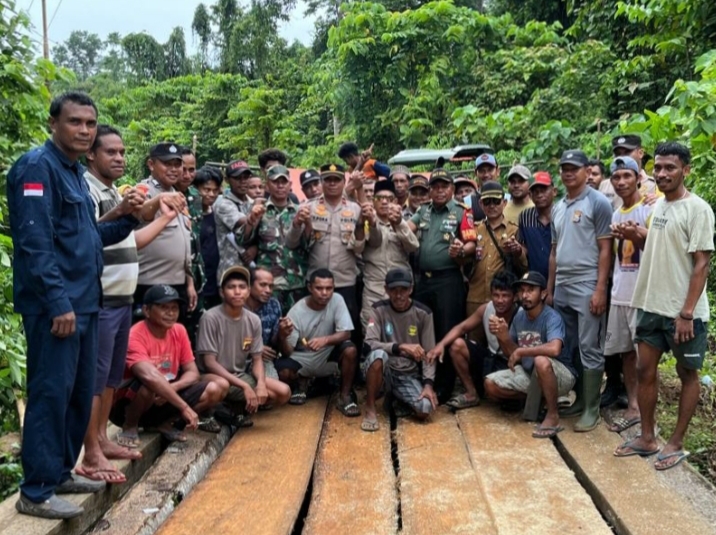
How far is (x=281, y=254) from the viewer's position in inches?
215

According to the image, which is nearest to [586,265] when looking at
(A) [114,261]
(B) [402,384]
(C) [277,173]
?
(B) [402,384]

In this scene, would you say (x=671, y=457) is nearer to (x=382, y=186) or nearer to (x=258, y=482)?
(x=258, y=482)

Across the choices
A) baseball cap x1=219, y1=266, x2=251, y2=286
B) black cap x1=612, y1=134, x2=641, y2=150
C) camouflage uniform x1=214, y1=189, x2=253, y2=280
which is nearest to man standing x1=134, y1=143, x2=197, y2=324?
baseball cap x1=219, y1=266, x2=251, y2=286

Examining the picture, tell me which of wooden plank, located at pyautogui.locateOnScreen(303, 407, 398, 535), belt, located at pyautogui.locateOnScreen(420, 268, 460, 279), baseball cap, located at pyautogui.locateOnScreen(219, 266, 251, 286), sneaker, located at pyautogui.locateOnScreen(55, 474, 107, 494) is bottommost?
wooden plank, located at pyautogui.locateOnScreen(303, 407, 398, 535)

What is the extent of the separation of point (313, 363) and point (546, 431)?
1.78 meters

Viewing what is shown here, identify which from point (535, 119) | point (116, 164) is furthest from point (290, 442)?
point (535, 119)

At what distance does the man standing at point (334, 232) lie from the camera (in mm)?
5461

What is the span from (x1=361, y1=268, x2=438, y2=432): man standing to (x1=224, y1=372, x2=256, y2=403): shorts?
2.75 ft

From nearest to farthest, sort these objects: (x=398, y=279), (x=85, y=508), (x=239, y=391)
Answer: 1. (x=85, y=508)
2. (x=239, y=391)
3. (x=398, y=279)

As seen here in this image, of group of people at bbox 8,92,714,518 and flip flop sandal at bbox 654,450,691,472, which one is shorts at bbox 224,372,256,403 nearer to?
group of people at bbox 8,92,714,518

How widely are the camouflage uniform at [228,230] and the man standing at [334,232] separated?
1.31 ft

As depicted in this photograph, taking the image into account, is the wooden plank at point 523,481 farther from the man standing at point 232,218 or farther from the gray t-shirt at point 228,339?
the man standing at point 232,218

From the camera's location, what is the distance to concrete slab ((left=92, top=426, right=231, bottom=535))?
11.0ft

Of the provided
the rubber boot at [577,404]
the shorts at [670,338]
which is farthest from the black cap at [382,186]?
the shorts at [670,338]
